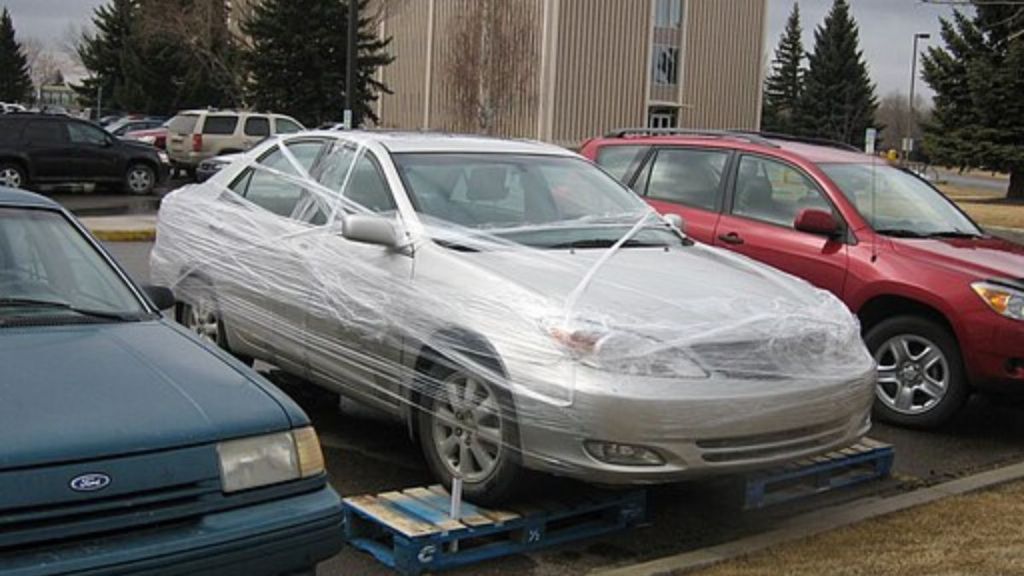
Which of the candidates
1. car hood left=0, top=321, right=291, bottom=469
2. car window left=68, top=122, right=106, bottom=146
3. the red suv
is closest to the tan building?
car window left=68, top=122, right=106, bottom=146

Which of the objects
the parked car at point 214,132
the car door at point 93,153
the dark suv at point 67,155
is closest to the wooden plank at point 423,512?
the dark suv at point 67,155

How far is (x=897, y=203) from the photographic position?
754 cm

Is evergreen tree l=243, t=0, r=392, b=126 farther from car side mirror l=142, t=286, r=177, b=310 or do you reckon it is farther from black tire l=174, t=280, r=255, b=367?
car side mirror l=142, t=286, r=177, b=310

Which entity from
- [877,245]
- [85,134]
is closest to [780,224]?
[877,245]

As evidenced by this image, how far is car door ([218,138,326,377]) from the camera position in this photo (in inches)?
234

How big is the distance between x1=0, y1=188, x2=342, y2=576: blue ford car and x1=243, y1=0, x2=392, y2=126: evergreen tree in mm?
37529

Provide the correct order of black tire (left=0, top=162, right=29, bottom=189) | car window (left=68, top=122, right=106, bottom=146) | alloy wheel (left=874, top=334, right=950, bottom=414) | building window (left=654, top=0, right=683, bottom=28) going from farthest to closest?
building window (left=654, top=0, right=683, bottom=28)
car window (left=68, top=122, right=106, bottom=146)
black tire (left=0, top=162, right=29, bottom=189)
alloy wheel (left=874, top=334, right=950, bottom=414)

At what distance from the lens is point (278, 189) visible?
6562 millimetres

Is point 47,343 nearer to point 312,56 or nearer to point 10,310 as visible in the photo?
point 10,310

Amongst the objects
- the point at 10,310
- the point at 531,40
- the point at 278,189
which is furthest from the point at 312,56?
the point at 10,310

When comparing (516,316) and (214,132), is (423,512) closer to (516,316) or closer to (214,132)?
(516,316)

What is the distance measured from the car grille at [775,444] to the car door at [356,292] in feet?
4.96

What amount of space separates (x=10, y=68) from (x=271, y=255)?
8622cm

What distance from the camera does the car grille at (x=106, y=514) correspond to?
288 centimetres
